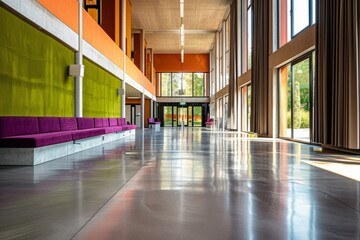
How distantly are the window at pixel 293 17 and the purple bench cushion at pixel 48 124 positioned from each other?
7293 millimetres

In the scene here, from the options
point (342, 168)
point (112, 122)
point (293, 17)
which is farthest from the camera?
point (112, 122)

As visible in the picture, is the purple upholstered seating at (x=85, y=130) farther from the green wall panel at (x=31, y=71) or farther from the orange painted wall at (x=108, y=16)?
the orange painted wall at (x=108, y=16)

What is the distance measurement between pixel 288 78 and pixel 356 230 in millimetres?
10370

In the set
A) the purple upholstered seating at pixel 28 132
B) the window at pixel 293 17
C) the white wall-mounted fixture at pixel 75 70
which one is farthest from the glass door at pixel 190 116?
the purple upholstered seating at pixel 28 132

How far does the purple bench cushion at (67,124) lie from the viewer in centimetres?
753

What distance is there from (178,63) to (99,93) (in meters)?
24.3

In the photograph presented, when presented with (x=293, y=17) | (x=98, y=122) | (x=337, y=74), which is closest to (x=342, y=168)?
(x=337, y=74)

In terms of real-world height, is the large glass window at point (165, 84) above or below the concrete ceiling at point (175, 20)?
below

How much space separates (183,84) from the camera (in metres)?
36.5

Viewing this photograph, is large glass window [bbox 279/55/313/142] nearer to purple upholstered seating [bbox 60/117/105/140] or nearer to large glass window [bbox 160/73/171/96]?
purple upholstered seating [bbox 60/117/105/140]

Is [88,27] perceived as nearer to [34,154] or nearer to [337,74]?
[34,154]

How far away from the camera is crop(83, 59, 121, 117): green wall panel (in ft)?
34.7

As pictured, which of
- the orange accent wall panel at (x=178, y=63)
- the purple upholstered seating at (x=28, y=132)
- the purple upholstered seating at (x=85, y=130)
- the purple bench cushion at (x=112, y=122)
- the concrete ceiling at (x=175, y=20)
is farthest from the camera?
the orange accent wall panel at (x=178, y=63)

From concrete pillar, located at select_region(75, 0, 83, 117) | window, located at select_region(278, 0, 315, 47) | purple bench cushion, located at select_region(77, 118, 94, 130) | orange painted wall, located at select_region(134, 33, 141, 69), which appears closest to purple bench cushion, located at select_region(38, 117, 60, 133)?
purple bench cushion, located at select_region(77, 118, 94, 130)
